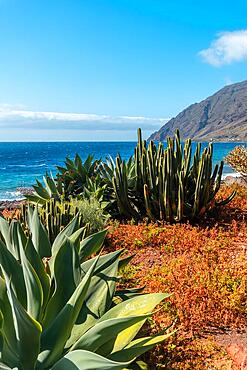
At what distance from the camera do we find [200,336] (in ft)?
Answer: 12.6

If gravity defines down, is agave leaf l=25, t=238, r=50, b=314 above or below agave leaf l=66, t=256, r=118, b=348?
above

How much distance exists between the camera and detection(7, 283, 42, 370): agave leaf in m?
1.88

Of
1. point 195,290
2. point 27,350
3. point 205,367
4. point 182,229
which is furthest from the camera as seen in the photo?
point 182,229

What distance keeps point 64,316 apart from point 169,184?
18.7 ft

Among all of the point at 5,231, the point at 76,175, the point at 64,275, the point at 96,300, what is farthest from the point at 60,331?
the point at 76,175

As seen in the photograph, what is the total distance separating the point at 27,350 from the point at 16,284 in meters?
0.59

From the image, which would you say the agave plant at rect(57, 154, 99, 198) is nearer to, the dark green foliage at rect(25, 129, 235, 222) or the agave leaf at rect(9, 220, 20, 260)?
the dark green foliage at rect(25, 129, 235, 222)

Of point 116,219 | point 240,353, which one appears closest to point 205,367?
point 240,353

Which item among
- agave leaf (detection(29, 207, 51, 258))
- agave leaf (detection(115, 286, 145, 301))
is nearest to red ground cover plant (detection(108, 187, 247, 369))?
agave leaf (detection(115, 286, 145, 301))

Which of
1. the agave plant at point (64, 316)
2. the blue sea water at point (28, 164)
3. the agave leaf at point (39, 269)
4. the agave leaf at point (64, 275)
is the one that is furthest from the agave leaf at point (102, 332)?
the blue sea water at point (28, 164)

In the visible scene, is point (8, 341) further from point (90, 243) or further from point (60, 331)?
point (90, 243)

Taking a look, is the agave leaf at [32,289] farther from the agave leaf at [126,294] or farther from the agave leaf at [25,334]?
the agave leaf at [126,294]

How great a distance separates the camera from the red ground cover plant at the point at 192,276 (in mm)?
3611

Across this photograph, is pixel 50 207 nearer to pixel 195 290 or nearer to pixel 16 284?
pixel 195 290
